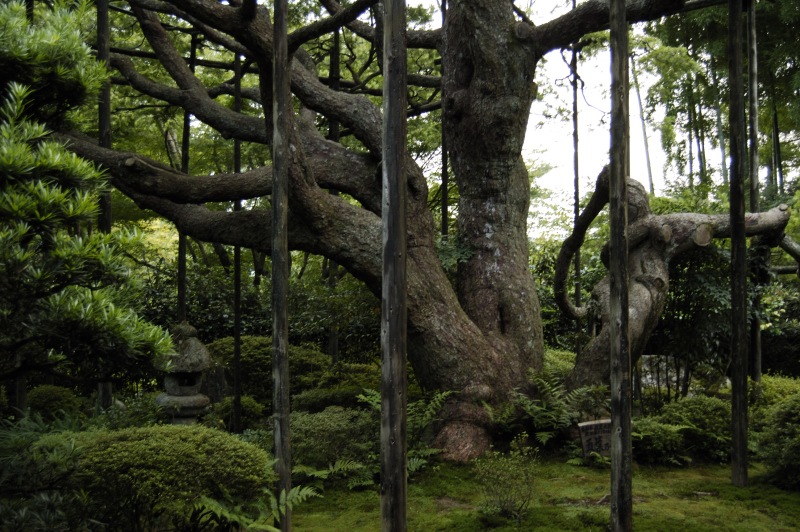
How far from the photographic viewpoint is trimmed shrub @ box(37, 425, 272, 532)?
3.87 meters

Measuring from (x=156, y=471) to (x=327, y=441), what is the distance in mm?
2943

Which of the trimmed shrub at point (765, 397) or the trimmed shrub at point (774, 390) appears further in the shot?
the trimmed shrub at point (774, 390)

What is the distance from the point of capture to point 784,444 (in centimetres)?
629

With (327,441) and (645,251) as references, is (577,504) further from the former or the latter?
(645,251)

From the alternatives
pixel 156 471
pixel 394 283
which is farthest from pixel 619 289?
pixel 156 471

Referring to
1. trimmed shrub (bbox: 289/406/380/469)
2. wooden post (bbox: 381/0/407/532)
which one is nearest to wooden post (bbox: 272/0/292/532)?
wooden post (bbox: 381/0/407/532)

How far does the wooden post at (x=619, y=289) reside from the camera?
13.9 ft

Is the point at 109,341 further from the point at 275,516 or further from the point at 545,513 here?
the point at 545,513

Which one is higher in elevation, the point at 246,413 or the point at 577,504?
the point at 246,413

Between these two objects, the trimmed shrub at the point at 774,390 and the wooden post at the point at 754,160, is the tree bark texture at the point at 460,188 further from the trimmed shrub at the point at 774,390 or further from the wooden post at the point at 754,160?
the trimmed shrub at the point at 774,390

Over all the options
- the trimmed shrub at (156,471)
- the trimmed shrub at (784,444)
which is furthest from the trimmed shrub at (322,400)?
the trimmed shrub at (784,444)

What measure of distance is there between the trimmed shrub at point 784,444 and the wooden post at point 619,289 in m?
3.00

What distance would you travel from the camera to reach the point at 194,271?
1493 centimetres

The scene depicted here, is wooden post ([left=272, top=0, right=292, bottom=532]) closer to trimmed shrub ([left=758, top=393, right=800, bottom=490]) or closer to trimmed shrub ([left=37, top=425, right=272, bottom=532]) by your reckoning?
trimmed shrub ([left=37, top=425, right=272, bottom=532])
